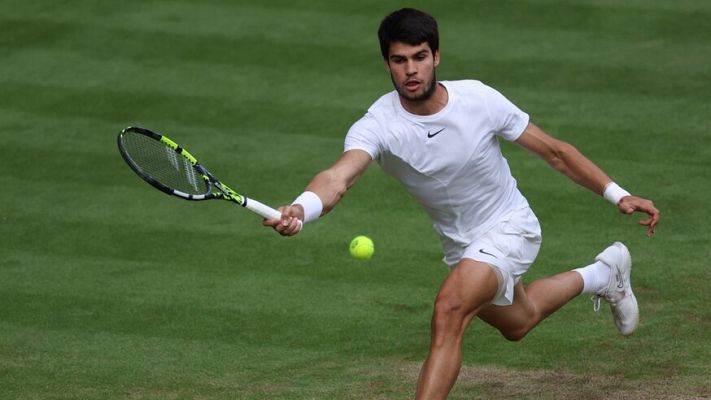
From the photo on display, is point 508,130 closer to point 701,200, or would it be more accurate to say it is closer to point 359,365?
point 359,365

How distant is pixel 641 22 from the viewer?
1352 cm

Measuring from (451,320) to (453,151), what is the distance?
899 mm

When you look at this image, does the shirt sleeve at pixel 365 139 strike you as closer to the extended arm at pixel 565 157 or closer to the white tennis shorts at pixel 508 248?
the white tennis shorts at pixel 508 248

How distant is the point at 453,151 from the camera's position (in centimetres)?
662

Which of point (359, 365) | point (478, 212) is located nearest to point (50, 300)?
point (359, 365)

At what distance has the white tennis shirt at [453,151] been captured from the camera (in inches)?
259

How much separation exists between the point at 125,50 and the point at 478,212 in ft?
23.7

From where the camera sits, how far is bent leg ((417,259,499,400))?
6184 millimetres

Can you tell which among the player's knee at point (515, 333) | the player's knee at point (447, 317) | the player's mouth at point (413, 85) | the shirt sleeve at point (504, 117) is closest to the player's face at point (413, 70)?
the player's mouth at point (413, 85)

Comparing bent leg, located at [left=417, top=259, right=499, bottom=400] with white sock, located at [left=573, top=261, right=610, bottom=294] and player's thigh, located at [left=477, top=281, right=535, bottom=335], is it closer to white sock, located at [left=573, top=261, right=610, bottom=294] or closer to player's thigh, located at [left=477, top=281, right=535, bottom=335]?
player's thigh, located at [left=477, top=281, right=535, bottom=335]

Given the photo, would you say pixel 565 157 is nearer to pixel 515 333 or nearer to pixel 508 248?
pixel 508 248

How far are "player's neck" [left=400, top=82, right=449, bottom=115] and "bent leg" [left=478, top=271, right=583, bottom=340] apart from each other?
1.10 m

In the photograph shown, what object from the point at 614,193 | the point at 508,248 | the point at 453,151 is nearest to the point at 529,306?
the point at 508,248

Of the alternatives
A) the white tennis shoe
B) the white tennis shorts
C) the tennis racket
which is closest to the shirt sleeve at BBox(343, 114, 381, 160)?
the tennis racket
